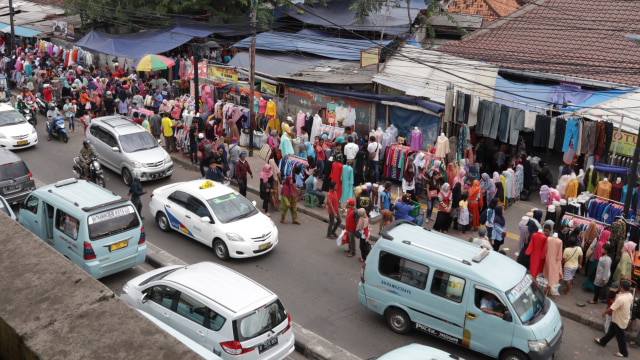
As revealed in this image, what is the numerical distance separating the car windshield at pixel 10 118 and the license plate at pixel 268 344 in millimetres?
16792

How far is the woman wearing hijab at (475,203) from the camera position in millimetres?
15594

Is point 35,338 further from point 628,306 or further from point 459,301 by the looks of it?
point 628,306

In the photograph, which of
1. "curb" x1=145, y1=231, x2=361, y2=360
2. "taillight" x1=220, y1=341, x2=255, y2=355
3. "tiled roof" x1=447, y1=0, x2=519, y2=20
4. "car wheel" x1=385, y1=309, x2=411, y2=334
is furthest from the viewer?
"tiled roof" x1=447, y1=0, x2=519, y2=20

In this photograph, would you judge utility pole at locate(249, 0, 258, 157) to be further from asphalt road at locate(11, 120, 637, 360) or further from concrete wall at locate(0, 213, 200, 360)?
concrete wall at locate(0, 213, 200, 360)

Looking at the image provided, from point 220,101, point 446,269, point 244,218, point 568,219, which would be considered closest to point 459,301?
point 446,269

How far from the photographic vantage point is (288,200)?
1599 cm

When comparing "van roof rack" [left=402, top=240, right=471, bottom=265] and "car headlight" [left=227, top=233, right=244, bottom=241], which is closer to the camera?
"van roof rack" [left=402, top=240, right=471, bottom=265]

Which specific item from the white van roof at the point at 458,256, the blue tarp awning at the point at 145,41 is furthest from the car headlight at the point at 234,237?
the blue tarp awning at the point at 145,41

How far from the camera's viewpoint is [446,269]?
1023cm

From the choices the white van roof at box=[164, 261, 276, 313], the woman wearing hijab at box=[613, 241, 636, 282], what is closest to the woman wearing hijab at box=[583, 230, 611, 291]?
the woman wearing hijab at box=[613, 241, 636, 282]

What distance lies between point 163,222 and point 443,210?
7.26 m

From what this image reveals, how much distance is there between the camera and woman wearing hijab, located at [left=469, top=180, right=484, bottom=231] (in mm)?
15594

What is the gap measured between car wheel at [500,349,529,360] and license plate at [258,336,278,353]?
12.5 ft

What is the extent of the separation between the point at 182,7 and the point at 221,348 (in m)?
25.1
